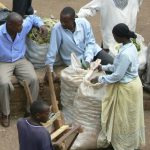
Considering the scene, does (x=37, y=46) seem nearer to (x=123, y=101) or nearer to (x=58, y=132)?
(x=123, y=101)

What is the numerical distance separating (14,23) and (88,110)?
4.41 feet

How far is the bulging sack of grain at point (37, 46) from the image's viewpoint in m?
6.35

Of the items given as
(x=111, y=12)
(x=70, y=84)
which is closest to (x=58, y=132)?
(x=70, y=84)

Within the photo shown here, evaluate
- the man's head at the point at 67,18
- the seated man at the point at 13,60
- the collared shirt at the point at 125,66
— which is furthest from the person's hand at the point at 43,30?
the collared shirt at the point at 125,66

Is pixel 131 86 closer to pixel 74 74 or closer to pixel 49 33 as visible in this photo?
pixel 74 74

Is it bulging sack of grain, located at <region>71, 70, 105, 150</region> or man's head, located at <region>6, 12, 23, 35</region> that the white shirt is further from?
bulging sack of grain, located at <region>71, 70, 105, 150</region>

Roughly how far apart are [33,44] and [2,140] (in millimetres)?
1286

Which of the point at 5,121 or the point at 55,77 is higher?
the point at 55,77

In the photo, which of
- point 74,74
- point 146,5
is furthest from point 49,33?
point 146,5

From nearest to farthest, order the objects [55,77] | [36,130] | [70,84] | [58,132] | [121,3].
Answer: [36,130] < [58,132] < [70,84] < [55,77] < [121,3]

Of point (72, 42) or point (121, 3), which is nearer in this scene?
point (72, 42)

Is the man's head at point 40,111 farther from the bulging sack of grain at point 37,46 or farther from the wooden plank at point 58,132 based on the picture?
the bulging sack of grain at point 37,46

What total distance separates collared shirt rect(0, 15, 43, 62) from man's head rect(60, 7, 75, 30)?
0.42m

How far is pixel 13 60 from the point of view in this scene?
6203mm
